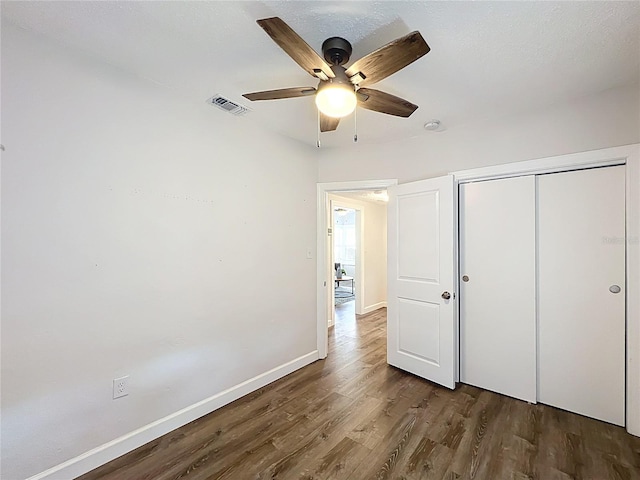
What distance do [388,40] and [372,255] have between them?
184 inches

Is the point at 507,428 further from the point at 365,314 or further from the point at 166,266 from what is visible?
the point at 365,314

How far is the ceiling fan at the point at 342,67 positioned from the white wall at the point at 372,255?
3.72 metres

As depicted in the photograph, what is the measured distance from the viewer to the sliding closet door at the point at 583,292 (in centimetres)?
227

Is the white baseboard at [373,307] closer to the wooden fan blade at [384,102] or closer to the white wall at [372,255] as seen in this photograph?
the white wall at [372,255]

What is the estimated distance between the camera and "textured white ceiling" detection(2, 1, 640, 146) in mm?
1502

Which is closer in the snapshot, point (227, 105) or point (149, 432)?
point (149, 432)

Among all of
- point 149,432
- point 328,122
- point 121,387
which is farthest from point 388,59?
point 149,432

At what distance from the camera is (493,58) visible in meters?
1.87

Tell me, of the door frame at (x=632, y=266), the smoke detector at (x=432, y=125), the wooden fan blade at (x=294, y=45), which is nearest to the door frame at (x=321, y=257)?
the smoke detector at (x=432, y=125)

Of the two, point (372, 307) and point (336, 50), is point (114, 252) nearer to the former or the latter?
point (336, 50)

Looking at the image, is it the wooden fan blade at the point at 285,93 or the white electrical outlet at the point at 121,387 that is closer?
the wooden fan blade at the point at 285,93

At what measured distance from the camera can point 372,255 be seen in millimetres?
6109

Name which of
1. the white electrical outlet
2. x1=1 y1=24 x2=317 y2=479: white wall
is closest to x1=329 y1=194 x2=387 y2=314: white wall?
x1=1 y1=24 x2=317 y2=479: white wall

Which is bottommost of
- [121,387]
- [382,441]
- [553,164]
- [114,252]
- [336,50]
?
[382,441]
